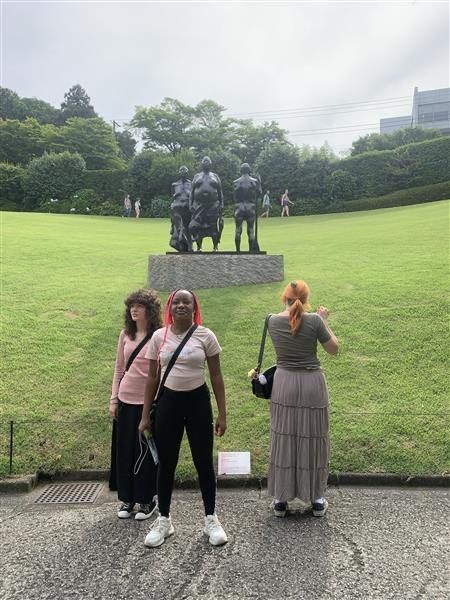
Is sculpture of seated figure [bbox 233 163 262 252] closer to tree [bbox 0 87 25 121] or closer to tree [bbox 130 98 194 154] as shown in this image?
tree [bbox 130 98 194 154]

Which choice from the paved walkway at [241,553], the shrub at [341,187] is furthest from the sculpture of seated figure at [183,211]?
the shrub at [341,187]

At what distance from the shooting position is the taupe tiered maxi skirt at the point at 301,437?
344cm

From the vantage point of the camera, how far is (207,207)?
1075 centimetres

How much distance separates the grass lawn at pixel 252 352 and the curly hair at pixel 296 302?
1628mm

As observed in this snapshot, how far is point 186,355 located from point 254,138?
43548 mm

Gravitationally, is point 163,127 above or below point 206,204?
above

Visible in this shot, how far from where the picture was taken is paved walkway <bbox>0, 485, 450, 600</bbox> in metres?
2.72

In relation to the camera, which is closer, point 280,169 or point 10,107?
point 280,169

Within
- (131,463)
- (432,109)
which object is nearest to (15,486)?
(131,463)

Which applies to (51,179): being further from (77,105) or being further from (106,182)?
(77,105)

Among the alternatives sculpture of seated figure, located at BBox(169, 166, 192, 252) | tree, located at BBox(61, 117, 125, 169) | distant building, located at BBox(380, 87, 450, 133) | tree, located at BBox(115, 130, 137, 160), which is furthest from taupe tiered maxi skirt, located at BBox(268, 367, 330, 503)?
distant building, located at BBox(380, 87, 450, 133)

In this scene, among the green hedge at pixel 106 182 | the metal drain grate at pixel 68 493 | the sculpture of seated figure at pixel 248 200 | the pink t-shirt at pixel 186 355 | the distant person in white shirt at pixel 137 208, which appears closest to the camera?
the pink t-shirt at pixel 186 355

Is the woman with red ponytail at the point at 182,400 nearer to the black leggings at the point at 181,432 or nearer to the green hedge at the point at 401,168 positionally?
the black leggings at the point at 181,432

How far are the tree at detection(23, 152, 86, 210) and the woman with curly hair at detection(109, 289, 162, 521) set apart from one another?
3240 cm
